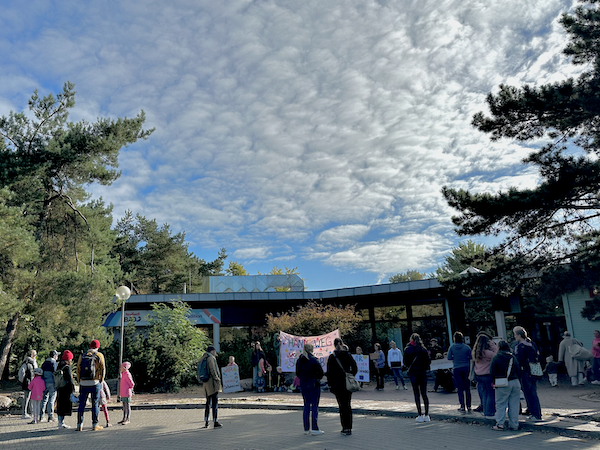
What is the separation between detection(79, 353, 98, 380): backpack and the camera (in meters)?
9.48

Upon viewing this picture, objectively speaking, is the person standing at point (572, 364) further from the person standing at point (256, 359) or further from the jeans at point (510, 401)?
the person standing at point (256, 359)

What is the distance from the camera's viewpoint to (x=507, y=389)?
25.8ft

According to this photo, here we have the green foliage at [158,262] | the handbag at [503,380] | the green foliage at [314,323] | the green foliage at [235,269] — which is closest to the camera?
A: the handbag at [503,380]

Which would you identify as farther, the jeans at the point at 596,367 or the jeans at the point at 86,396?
the jeans at the point at 596,367

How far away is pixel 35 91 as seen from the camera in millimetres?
16656

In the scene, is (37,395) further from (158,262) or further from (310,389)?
(158,262)

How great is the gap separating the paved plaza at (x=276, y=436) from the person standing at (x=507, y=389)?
27 centimetres

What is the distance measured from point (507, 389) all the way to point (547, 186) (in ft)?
17.2

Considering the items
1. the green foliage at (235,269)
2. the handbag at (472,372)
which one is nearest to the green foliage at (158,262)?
the green foliage at (235,269)

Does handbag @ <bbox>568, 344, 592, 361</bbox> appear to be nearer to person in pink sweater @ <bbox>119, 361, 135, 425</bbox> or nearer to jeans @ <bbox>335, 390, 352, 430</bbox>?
jeans @ <bbox>335, 390, 352, 430</bbox>

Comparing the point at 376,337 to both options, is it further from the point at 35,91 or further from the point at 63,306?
the point at 35,91

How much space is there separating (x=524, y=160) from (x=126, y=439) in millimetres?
11057

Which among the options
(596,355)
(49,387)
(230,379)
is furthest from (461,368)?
(49,387)

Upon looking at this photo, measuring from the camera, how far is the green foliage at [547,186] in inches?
397
